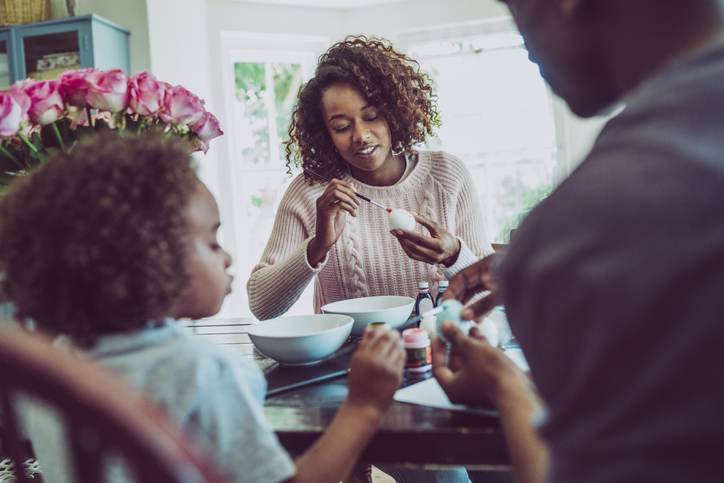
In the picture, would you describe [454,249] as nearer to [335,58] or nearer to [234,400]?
[335,58]

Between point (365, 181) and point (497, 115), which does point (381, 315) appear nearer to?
point (365, 181)

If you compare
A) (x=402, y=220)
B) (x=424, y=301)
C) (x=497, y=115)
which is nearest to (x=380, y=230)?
(x=402, y=220)

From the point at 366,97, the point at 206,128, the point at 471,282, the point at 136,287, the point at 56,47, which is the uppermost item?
the point at 56,47

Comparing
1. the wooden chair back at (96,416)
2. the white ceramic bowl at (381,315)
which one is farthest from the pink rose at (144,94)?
the wooden chair back at (96,416)

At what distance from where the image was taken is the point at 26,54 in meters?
3.38

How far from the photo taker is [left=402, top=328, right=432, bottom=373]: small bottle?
107 cm

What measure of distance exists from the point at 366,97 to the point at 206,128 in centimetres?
60

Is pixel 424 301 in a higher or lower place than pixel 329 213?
lower

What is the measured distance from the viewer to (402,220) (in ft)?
5.26

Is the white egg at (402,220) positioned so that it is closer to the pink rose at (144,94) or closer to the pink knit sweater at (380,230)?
the pink knit sweater at (380,230)

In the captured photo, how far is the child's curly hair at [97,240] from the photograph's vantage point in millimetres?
698

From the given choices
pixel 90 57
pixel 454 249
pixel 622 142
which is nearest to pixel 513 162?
pixel 90 57

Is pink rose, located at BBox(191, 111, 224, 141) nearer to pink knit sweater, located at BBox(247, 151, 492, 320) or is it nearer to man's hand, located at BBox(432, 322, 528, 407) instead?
pink knit sweater, located at BBox(247, 151, 492, 320)

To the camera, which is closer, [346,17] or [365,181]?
[365,181]
